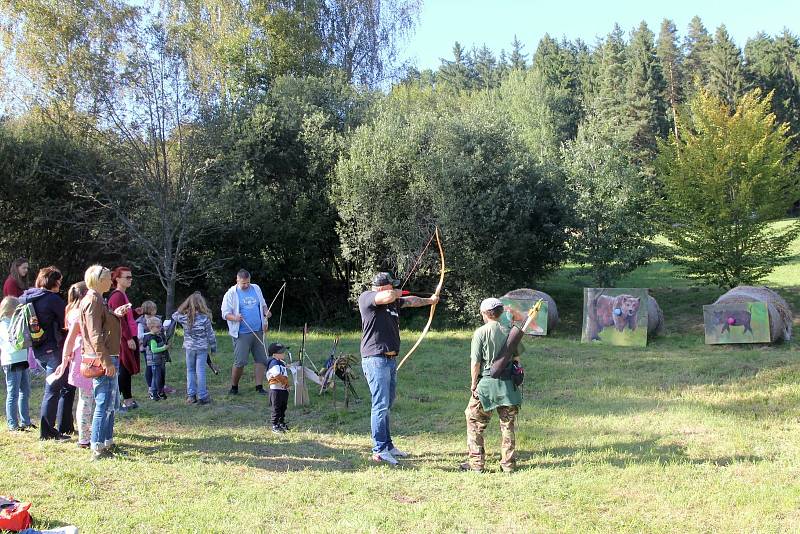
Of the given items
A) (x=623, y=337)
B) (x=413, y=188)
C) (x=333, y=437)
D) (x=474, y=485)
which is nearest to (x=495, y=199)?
(x=413, y=188)

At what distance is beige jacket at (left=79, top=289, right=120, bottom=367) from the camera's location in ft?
20.2

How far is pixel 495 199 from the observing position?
632 inches

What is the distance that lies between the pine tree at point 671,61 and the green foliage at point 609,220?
110 feet

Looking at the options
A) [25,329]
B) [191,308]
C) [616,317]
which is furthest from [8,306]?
[616,317]

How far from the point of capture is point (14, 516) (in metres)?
4.42

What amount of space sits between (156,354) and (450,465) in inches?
184

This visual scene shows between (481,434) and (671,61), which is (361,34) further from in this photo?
(671,61)

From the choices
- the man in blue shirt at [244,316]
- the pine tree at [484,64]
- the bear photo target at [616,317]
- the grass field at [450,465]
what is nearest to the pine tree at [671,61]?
the pine tree at [484,64]

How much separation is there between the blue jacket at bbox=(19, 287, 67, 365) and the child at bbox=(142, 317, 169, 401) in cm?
175

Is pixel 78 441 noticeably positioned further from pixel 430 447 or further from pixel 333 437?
pixel 430 447

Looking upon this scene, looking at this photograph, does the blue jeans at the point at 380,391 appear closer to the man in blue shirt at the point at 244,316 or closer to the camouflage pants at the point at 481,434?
the camouflage pants at the point at 481,434

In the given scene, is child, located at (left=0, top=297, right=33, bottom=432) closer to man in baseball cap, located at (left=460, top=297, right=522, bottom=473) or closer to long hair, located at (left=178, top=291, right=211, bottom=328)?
long hair, located at (left=178, top=291, right=211, bottom=328)

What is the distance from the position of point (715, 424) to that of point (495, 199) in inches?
364

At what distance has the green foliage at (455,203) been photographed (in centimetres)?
1617
